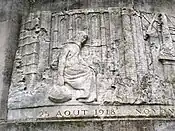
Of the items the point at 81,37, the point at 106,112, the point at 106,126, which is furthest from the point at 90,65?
the point at 106,126

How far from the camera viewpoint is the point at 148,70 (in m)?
6.66

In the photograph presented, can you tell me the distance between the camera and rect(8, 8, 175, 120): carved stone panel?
618 cm

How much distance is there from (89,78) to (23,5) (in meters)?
3.45

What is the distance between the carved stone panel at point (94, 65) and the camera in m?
6.18

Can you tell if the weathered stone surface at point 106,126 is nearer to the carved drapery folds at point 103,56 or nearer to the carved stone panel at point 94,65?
the carved stone panel at point 94,65

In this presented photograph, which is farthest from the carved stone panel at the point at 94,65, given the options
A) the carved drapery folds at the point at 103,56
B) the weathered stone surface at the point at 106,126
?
the weathered stone surface at the point at 106,126

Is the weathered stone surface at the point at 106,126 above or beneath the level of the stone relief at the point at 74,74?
beneath

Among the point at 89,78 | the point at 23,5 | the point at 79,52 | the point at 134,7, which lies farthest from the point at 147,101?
the point at 23,5

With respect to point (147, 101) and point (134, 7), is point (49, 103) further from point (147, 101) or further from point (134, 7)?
point (134, 7)

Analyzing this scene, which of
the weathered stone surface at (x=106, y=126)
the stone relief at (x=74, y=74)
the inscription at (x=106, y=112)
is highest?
the stone relief at (x=74, y=74)

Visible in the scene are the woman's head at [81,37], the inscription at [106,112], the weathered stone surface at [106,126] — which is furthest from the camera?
the woman's head at [81,37]

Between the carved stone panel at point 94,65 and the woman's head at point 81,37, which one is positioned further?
the woman's head at point 81,37

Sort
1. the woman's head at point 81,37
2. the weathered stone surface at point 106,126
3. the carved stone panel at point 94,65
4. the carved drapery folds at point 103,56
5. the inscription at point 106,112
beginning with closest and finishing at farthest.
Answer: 1. the weathered stone surface at point 106,126
2. the inscription at point 106,112
3. the carved stone panel at point 94,65
4. the carved drapery folds at point 103,56
5. the woman's head at point 81,37

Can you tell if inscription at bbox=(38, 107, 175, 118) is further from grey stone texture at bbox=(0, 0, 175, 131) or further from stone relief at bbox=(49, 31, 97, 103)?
stone relief at bbox=(49, 31, 97, 103)
